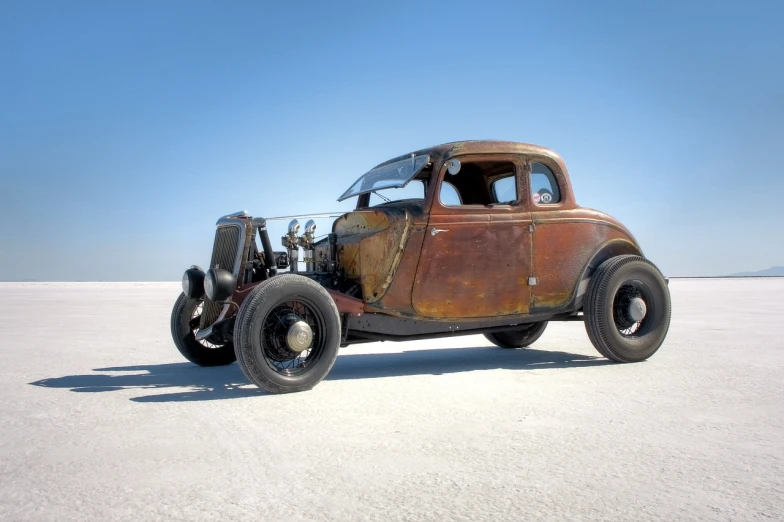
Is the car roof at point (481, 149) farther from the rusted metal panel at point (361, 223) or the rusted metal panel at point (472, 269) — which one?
the rusted metal panel at point (361, 223)

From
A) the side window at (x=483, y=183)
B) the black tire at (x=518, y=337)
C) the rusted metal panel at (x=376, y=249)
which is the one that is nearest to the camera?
the rusted metal panel at (x=376, y=249)

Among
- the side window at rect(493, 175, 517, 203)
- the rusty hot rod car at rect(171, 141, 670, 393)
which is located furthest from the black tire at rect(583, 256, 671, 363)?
the side window at rect(493, 175, 517, 203)

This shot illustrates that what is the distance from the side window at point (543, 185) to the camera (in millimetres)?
5730

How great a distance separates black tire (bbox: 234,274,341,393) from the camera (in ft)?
14.0

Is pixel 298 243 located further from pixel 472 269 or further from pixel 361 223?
pixel 472 269

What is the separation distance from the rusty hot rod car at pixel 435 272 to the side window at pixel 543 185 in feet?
0.05

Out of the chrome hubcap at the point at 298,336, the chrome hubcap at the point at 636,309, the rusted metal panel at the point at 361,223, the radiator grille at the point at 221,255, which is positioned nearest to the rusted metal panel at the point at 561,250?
the chrome hubcap at the point at 636,309

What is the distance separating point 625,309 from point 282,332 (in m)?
3.32

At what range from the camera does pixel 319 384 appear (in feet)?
15.6

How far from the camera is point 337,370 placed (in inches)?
217

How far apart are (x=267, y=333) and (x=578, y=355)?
3.39 meters

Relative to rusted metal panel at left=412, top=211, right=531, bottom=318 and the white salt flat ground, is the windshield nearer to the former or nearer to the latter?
rusted metal panel at left=412, top=211, right=531, bottom=318

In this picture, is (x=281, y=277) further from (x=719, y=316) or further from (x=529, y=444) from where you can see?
(x=719, y=316)

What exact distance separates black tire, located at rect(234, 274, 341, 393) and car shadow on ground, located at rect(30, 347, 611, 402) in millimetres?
238
